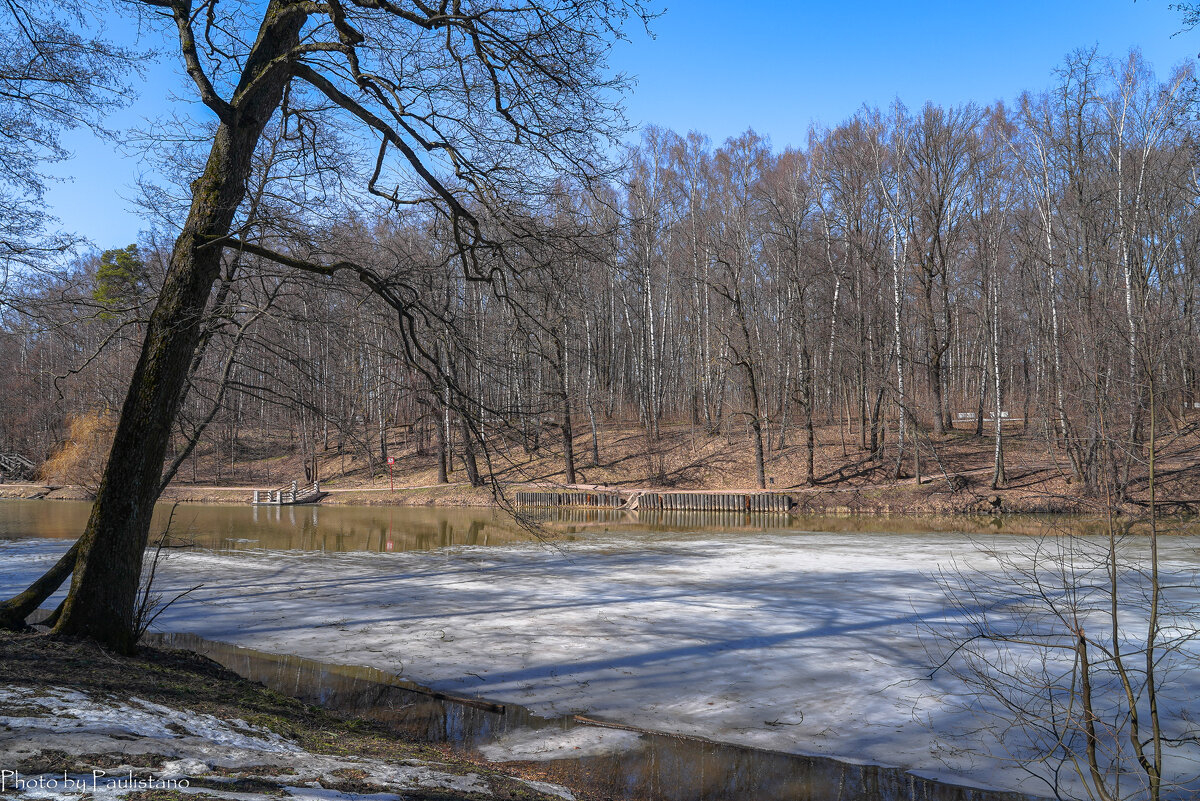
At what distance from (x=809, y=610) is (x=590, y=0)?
25.5 ft

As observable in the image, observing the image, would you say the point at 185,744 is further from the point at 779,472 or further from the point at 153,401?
the point at 779,472

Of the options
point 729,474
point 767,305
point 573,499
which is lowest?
point 573,499

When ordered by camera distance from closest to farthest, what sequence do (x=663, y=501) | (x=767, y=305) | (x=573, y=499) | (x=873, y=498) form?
1. (x=873, y=498)
2. (x=663, y=501)
3. (x=573, y=499)
4. (x=767, y=305)

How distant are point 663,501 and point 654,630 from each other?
19.3m

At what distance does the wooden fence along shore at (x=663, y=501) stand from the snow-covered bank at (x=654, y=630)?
1107cm

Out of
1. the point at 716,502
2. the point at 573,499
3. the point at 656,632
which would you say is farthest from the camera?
the point at 573,499

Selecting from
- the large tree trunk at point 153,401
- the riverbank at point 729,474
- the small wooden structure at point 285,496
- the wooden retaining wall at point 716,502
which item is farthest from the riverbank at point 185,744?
the small wooden structure at point 285,496

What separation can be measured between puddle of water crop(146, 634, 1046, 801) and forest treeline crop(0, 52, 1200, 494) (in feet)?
7.52

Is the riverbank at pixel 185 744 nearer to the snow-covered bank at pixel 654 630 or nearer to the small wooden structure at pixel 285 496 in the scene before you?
the snow-covered bank at pixel 654 630

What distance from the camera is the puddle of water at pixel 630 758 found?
5129 mm

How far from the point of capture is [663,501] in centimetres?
2812

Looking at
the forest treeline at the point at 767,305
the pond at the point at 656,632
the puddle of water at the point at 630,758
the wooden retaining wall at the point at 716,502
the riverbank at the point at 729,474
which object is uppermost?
the forest treeline at the point at 767,305

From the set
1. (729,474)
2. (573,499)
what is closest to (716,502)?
(729,474)

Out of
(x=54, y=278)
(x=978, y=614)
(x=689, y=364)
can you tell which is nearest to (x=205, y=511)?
(x=54, y=278)
